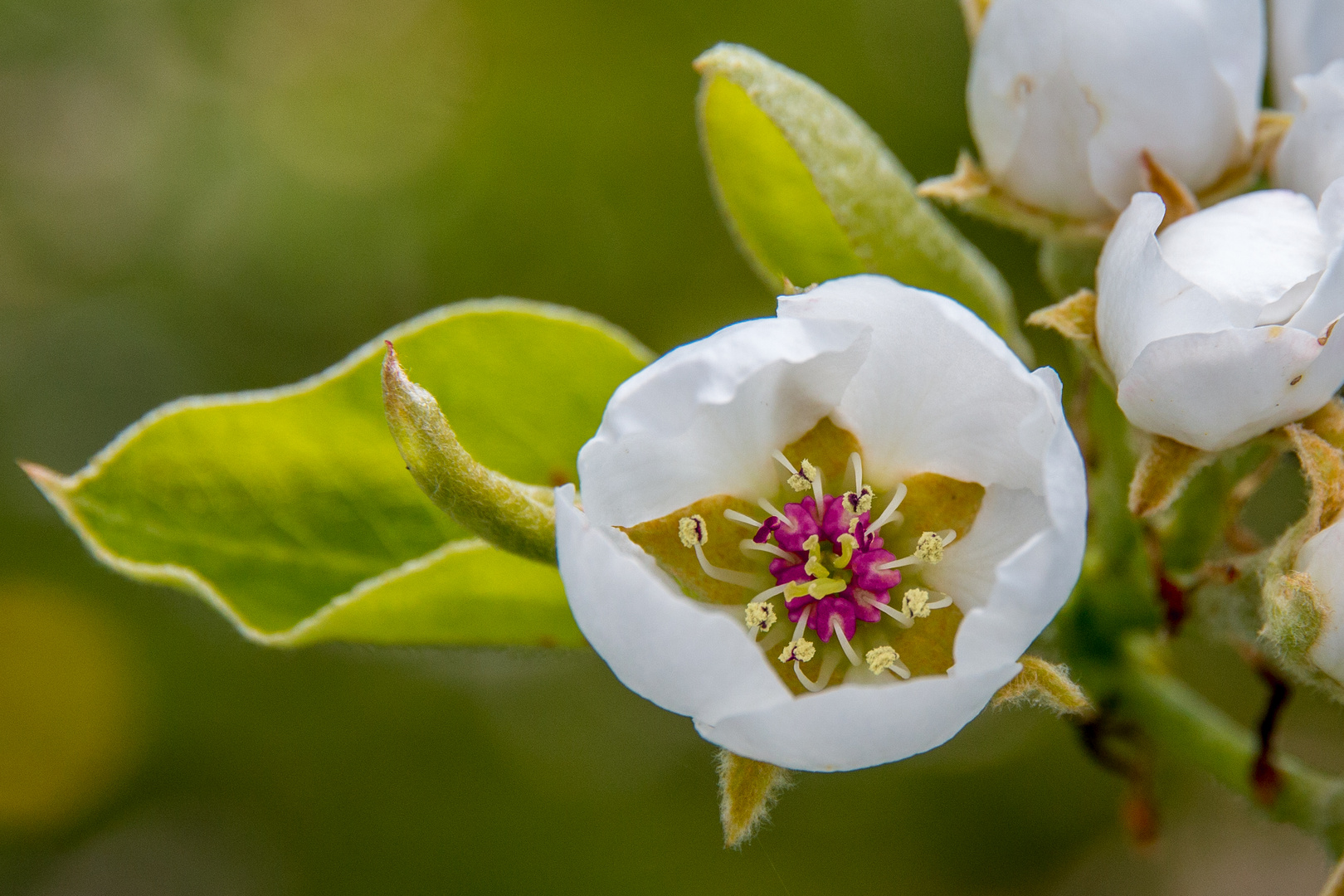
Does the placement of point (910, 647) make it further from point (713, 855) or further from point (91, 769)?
point (91, 769)

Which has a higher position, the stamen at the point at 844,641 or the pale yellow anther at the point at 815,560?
the pale yellow anther at the point at 815,560

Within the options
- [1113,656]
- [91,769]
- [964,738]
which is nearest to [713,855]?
[964,738]

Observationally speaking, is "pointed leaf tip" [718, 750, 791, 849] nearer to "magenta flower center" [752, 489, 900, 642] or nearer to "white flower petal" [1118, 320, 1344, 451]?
"magenta flower center" [752, 489, 900, 642]

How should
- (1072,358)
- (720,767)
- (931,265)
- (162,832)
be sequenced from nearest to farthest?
(720,767) → (931,265) → (1072,358) → (162,832)

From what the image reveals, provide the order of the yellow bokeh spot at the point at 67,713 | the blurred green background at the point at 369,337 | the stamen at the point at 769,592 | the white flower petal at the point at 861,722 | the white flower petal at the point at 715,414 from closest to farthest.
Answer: the white flower petal at the point at 861,722 → the white flower petal at the point at 715,414 → the stamen at the point at 769,592 → the blurred green background at the point at 369,337 → the yellow bokeh spot at the point at 67,713

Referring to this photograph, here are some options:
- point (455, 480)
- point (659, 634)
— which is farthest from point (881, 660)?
point (455, 480)

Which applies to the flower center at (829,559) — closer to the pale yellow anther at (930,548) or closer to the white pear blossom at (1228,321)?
the pale yellow anther at (930,548)

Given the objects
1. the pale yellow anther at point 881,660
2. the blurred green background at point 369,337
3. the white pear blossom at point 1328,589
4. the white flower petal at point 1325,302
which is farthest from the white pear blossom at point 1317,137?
the blurred green background at point 369,337
